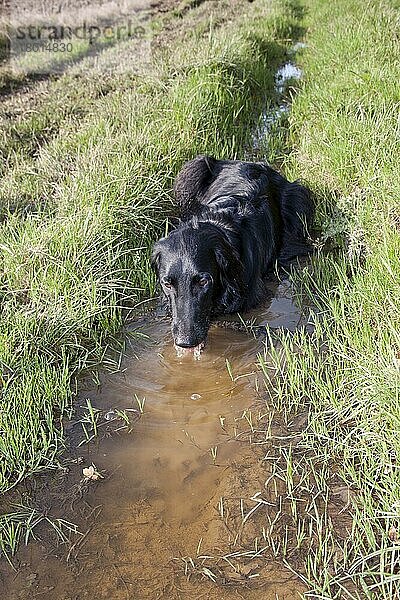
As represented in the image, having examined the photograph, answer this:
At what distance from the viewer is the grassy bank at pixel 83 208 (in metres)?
3.48

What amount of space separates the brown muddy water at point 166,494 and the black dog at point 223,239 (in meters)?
0.34

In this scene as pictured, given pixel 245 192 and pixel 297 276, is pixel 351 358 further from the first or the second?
pixel 245 192

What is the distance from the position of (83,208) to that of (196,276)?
4.67 feet

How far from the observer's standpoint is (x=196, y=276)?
381cm

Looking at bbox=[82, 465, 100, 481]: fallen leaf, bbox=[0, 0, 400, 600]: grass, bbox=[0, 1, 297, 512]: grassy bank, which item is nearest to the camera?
bbox=[0, 0, 400, 600]: grass

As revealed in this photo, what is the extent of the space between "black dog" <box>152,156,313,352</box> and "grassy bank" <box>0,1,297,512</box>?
43cm

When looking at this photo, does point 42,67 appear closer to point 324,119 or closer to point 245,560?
point 324,119

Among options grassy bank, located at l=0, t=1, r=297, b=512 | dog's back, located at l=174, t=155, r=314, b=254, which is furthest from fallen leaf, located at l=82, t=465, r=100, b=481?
dog's back, located at l=174, t=155, r=314, b=254

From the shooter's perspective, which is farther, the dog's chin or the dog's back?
the dog's back

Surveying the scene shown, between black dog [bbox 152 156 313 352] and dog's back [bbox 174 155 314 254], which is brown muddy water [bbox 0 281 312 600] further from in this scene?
dog's back [bbox 174 155 314 254]

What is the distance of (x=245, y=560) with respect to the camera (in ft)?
8.25

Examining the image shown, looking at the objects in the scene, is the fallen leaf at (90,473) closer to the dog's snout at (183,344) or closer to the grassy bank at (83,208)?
the grassy bank at (83,208)

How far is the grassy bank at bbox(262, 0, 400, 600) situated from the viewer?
244 cm

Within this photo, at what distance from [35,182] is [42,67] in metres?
6.57
